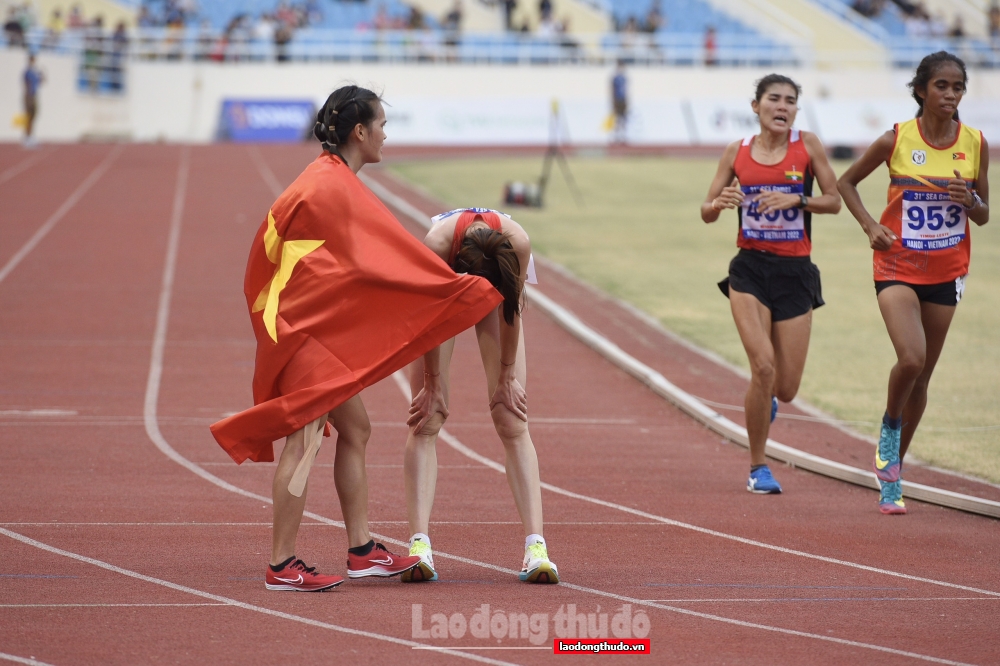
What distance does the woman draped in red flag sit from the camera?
5.23 meters

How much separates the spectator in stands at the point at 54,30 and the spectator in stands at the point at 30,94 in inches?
153

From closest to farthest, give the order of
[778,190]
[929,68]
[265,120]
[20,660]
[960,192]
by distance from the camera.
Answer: [20,660]
[960,192]
[929,68]
[778,190]
[265,120]

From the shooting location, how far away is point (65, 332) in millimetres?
12445

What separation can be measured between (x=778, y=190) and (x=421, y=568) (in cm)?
336

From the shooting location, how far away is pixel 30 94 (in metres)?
31.4

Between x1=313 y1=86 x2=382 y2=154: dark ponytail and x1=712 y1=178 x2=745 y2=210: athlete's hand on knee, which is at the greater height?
x1=313 y1=86 x2=382 y2=154: dark ponytail

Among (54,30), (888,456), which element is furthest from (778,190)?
(54,30)

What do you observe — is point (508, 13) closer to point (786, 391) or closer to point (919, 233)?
point (786, 391)

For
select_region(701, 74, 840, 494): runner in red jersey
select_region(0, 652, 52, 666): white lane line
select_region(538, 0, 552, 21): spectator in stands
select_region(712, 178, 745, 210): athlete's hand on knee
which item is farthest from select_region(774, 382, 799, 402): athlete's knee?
select_region(538, 0, 552, 21): spectator in stands

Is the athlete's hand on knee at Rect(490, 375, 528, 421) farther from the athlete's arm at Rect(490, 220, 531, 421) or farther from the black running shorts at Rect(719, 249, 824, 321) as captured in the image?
the black running shorts at Rect(719, 249, 824, 321)

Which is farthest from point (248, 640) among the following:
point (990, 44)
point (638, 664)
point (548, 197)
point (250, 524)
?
point (990, 44)

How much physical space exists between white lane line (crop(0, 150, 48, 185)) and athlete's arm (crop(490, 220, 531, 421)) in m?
21.1

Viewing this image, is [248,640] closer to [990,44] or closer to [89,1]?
[89,1]

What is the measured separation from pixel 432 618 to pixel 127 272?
12.0m
